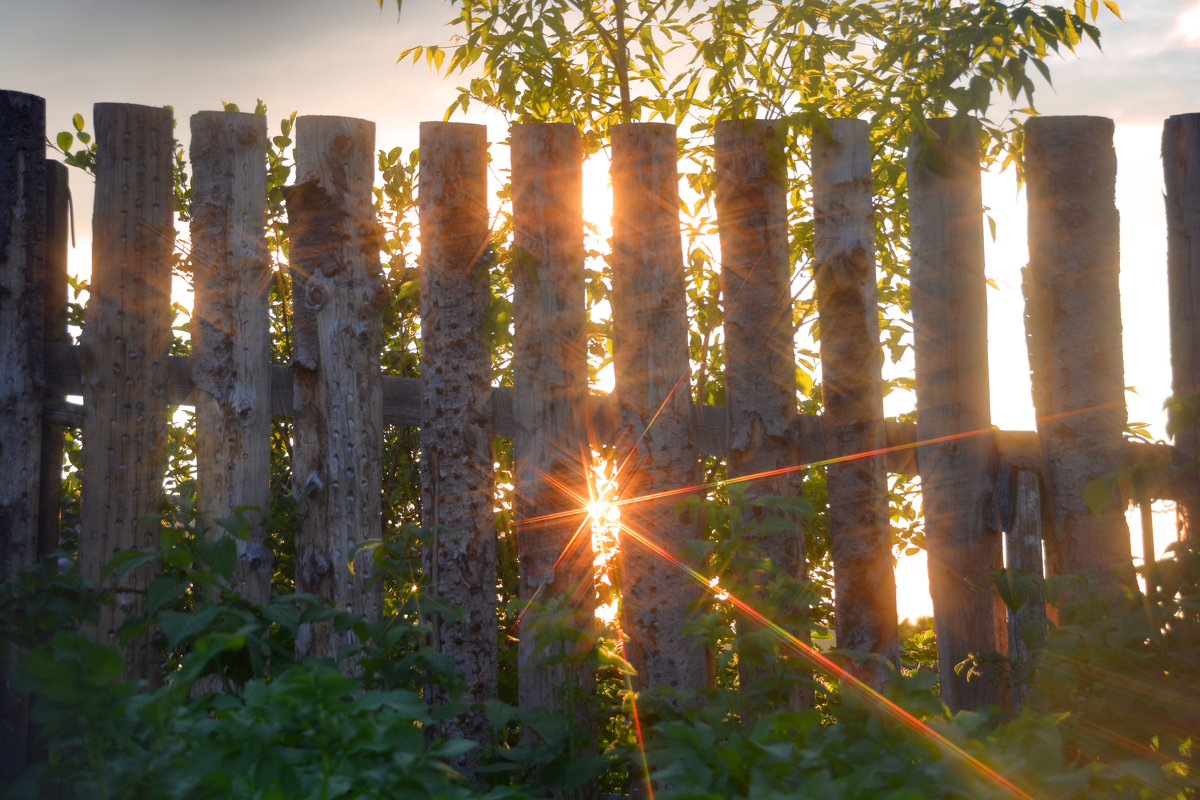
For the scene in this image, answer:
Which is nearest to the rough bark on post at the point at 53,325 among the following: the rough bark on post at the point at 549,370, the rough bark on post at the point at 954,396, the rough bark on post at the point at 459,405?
the rough bark on post at the point at 459,405

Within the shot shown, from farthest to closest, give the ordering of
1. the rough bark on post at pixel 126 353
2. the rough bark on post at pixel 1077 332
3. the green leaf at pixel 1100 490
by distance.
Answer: the rough bark on post at pixel 1077 332
the rough bark on post at pixel 126 353
the green leaf at pixel 1100 490

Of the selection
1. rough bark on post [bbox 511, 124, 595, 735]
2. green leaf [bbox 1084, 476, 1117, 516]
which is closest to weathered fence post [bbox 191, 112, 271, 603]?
rough bark on post [bbox 511, 124, 595, 735]

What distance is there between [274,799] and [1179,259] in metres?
3.64

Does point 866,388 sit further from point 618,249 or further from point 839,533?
point 618,249

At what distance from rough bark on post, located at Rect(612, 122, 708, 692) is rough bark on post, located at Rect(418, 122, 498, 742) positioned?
49 centimetres

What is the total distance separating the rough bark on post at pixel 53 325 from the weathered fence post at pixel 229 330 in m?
0.58

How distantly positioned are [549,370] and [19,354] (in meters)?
1.88

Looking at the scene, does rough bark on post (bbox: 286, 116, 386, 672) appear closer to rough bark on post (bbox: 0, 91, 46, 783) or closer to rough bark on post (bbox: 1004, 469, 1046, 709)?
rough bark on post (bbox: 0, 91, 46, 783)

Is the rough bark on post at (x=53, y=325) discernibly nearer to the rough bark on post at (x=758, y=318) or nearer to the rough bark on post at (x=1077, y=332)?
the rough bark on post at (x=758, y=318)

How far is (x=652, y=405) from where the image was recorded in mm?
3496

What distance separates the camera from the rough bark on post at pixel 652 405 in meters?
3.42

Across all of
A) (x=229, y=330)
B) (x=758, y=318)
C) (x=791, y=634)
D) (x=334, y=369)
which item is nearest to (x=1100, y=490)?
(x=791, y=634)

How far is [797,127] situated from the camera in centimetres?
356

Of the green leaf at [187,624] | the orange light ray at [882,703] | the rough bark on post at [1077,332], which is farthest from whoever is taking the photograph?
the rough bark on post at [1077,332]
